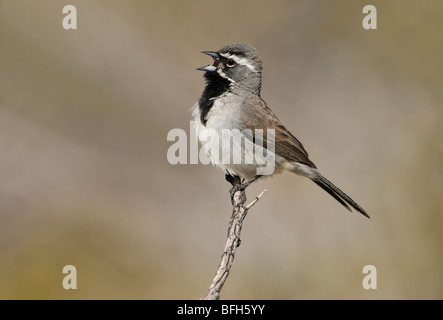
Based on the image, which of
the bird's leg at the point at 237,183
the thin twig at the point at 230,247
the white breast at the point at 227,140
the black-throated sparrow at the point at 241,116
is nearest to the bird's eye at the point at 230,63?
the black-throated sparrow at the point at 241,116

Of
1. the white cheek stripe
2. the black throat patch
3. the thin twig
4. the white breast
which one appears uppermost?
the white cheek stripe

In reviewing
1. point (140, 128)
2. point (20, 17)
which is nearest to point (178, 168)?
point (140, 128)

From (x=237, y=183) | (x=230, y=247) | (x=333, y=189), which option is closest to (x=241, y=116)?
(x=237, y=183)

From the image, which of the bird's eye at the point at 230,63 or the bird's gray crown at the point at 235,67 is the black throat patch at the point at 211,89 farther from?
the bird's eye at the point at 230,63

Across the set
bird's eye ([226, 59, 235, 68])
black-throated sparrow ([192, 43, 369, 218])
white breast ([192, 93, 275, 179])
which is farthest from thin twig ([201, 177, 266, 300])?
bird's eye ([226, 59, 235, 68])

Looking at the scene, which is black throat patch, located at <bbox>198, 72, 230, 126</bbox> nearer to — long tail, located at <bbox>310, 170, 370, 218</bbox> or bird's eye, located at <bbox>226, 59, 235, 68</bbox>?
bird's eye, located at <bbox>226, 59, 235, 68</bbox>

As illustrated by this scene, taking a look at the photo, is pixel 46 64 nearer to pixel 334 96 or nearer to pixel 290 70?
pixel 290 70
